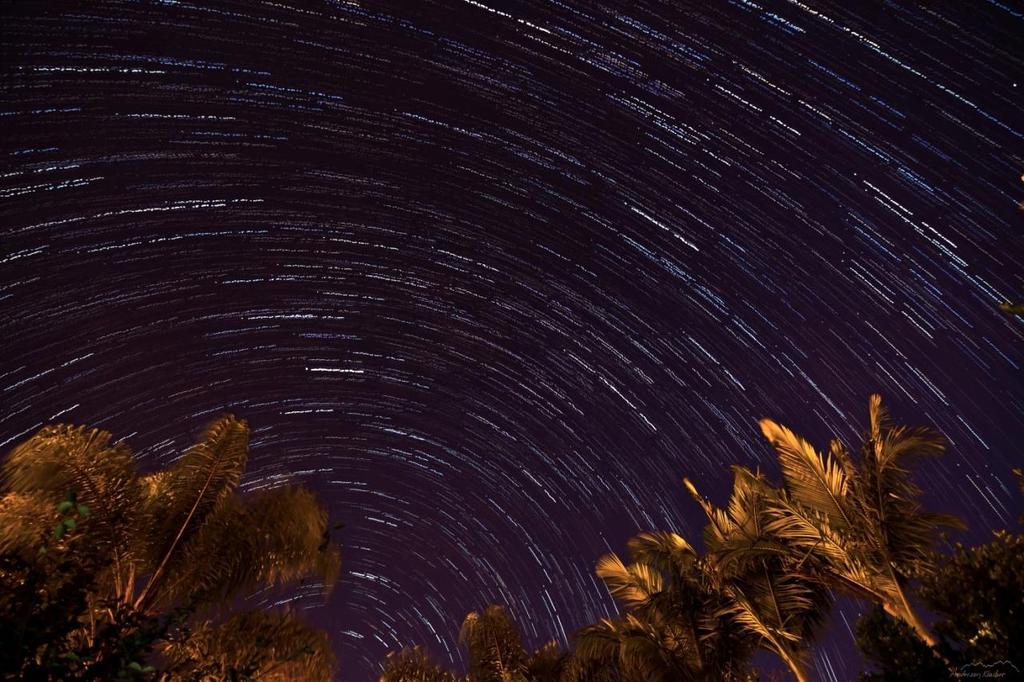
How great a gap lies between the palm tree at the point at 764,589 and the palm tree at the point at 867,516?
0.70 m

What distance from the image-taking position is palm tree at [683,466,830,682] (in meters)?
9.54

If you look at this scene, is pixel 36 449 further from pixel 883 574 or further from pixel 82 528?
pixel 883 574

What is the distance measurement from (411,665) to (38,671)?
43.3ft

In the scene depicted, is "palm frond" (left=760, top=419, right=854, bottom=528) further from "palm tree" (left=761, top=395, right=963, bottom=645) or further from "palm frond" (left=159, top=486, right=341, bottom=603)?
"palm frond" (left=159, top=486, right=341, bottom=603)

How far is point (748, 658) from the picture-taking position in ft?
34.9

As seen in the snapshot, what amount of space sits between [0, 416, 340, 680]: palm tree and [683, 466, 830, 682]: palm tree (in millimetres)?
7332

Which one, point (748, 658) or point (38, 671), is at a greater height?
point (748, 658)

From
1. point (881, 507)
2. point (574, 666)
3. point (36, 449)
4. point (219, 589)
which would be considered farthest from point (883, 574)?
point (36, 449)

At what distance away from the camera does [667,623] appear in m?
10.9

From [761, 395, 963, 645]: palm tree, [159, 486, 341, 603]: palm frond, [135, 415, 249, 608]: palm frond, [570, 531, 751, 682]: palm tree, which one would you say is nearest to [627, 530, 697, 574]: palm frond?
[570, 531, 751, 682]: palm tree

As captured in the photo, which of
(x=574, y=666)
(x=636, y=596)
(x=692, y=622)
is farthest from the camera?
(x=574, y=666)

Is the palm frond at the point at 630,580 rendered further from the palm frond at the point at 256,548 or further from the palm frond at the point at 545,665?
the palm frond at the point at 256,548

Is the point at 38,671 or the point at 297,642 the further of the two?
the point at 297,642

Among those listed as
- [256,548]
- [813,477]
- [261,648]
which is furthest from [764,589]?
[256,548]
